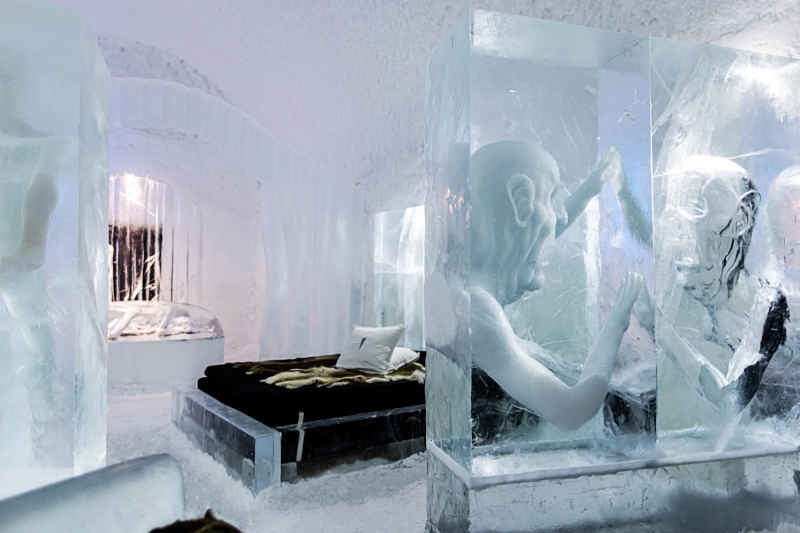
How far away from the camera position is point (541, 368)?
1952mm

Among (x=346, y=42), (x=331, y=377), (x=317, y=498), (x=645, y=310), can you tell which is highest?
(x=346, y=42)

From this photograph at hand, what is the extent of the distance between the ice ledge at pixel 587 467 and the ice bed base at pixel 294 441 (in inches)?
39.4

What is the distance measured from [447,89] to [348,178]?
13.1 feet

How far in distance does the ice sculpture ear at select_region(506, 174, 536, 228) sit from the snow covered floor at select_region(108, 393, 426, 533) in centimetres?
141

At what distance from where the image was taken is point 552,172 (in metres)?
2.02

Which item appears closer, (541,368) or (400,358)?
(541,368)

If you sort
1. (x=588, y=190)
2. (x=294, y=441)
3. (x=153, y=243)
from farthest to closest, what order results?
(x=153, y=243)
(x=294, y=441)
(x=588, y=190)

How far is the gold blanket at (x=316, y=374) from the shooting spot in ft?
11.8

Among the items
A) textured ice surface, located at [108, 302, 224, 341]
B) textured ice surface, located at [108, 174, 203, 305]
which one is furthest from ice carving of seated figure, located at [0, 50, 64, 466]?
textured ice surface, located at [108, 174, 203, 305]

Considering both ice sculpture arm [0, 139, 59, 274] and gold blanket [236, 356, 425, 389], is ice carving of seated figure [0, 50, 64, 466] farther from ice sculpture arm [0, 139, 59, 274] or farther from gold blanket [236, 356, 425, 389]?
gold blanket [236, 356, 425, 389]

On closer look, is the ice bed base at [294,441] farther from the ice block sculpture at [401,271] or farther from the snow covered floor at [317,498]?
the ice block sculpture at [401,271]

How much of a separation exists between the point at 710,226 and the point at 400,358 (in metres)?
2.38

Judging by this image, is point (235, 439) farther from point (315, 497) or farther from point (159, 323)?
point (159, 323)

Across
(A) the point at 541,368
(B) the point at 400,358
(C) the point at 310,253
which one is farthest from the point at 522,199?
(C) the point at 310,253
